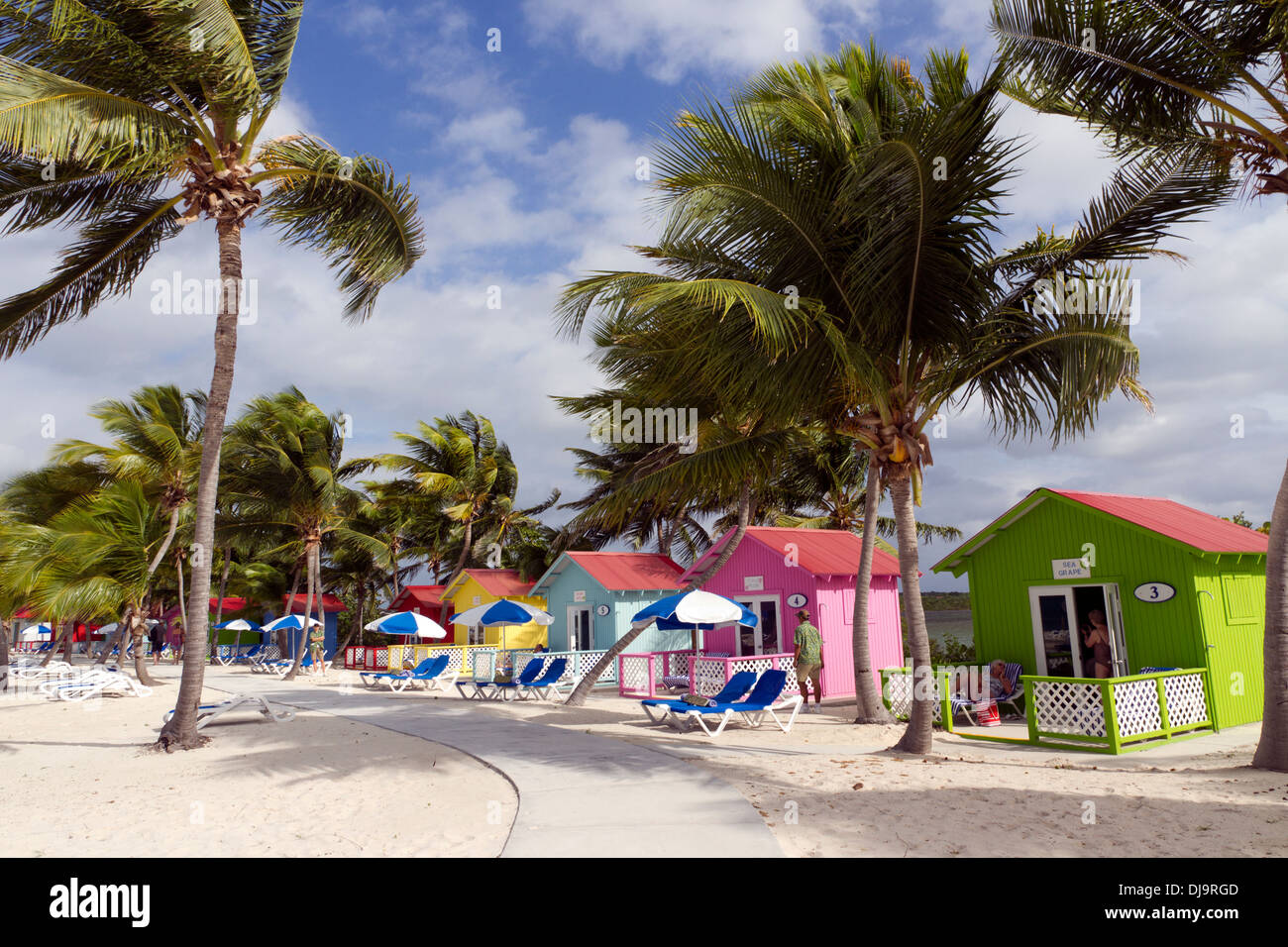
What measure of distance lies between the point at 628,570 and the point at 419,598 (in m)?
14.6

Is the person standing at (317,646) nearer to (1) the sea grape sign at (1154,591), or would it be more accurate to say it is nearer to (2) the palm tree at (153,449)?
(2) the palm tree at (153,449)

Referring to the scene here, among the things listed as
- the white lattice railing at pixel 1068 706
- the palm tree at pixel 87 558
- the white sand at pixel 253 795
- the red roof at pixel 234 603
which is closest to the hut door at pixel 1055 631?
the white lattice railing at pixel 1068 706

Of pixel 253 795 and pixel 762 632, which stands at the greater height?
pixel 762 632

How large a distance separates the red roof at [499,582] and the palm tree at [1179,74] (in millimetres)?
24251

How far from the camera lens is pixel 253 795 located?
26.7 feet

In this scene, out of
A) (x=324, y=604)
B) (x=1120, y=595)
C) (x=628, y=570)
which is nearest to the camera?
(x=1120, y=595)

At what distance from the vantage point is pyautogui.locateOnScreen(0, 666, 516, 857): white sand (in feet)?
20.8

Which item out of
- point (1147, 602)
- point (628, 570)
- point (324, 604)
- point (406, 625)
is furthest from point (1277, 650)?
point (324, 604)

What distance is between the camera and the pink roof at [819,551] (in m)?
19.1

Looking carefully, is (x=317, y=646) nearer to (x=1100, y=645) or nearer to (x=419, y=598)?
(x=419, y=598)

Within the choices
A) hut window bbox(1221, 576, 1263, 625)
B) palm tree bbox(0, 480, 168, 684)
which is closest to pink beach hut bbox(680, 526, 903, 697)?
hut window bbox(1221, 576, 1263, 625)
